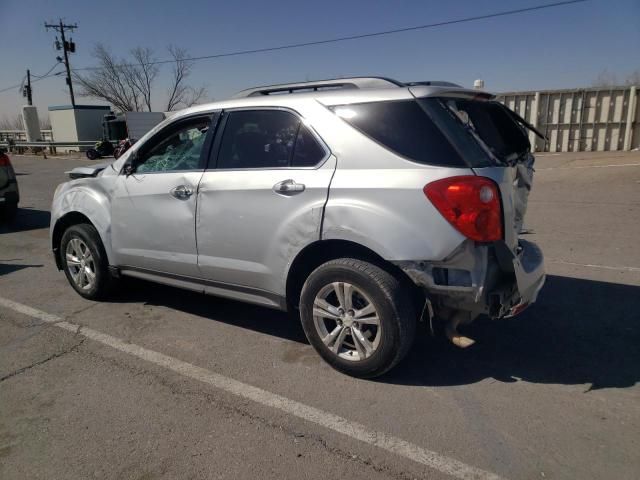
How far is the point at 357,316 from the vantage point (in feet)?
10.2

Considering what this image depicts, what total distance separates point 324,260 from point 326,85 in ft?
4.14

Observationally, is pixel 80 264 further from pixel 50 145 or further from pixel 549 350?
pixel 50 145

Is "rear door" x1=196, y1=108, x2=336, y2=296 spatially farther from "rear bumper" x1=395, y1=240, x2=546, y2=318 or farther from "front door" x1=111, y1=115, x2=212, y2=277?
"rear bumper" x1=395, y1=240, x2=546, y2=318

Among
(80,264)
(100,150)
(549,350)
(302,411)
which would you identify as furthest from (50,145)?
(549,350)

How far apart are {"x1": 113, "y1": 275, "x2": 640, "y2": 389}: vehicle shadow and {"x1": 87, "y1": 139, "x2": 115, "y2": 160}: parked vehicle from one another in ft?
77.7

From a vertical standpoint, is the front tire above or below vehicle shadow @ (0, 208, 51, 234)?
above

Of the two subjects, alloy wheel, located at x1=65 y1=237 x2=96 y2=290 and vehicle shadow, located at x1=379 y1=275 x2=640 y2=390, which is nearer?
vehicle shadow, located at x1=379 y1=275 x2=640 y2=390

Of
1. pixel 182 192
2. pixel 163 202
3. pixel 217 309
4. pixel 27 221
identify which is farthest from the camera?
pixel 27 221

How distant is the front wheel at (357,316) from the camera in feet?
9.64

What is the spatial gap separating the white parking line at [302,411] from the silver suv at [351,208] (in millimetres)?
470

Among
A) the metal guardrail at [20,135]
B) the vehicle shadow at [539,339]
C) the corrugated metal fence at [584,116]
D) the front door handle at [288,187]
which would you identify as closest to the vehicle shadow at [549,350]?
the vehicle shadow at [539,339]

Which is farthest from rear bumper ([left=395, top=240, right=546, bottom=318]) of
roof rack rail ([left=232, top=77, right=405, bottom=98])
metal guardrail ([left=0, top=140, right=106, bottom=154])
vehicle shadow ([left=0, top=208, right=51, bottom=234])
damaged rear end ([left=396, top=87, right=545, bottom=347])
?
metal guardrail ([left=0, top=140, right=106, bottom=154])

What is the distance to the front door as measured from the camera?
3834 mm

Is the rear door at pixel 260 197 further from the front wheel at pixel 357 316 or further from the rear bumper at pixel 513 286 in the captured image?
the rear bumper at pixel 513 286
